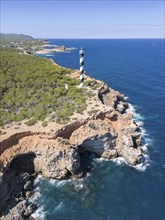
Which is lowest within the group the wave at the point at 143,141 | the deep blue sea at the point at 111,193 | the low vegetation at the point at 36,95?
the deep blue sea at the point at 111,193

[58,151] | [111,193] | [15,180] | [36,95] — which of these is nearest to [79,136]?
[58,151]

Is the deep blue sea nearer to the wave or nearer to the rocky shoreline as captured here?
the wave

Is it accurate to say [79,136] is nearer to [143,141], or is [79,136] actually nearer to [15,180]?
[15,180]

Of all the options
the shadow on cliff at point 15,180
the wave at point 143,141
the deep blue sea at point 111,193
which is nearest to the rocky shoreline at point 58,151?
the shadow on cliff at point 15,180

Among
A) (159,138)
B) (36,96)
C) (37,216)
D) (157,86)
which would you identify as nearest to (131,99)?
(157,86)

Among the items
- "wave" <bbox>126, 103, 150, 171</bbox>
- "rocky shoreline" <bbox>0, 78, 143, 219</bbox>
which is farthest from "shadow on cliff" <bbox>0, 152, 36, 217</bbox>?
"wave" <bbox>126, 103, 150, 171</bbox>

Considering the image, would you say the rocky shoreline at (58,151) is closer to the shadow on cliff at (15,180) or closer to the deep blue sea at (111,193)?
the shadow on cliff at (15,180)
